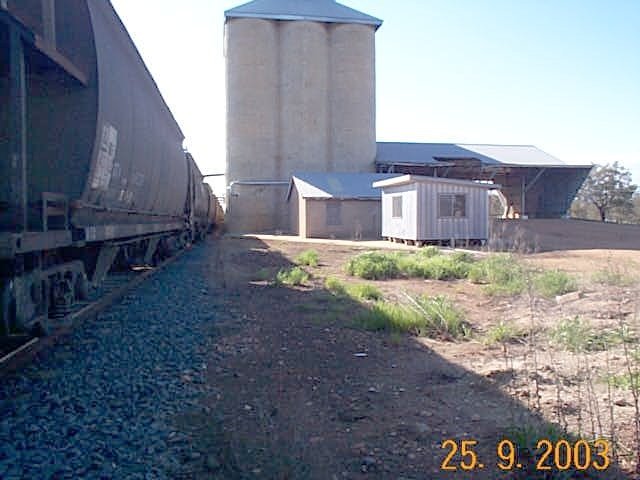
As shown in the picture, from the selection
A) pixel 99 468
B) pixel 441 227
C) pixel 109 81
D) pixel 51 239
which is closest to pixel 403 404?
pixel 99 468

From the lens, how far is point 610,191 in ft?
208

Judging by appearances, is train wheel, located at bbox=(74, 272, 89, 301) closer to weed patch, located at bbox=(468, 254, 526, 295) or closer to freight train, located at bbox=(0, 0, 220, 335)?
freight train, located at bbox=(0, 0, 220, 335)

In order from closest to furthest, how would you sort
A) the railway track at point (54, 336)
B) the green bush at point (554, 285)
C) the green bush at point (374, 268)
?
1. the railway track at point (54, 336)
2. the green bush at point (554, 285)
3. the green bush at point (374, 268)

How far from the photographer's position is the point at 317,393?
5219mm

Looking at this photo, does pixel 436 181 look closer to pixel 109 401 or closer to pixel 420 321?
pixel 420 321

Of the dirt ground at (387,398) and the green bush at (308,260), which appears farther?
the green bush at (308,260)

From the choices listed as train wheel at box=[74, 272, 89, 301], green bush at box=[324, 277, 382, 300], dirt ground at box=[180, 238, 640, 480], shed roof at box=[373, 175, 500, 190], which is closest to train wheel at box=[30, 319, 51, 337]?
train wheel at box=[74, 272, 89, 301]

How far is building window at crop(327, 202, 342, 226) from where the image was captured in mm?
34688

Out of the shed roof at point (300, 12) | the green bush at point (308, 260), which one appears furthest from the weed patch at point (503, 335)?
the shed roof at point (300, 12)

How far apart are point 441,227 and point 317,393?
19637mm

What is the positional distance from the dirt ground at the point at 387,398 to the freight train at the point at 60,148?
6.19ft

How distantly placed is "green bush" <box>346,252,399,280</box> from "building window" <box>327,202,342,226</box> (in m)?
19.2

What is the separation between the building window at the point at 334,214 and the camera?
114 ft

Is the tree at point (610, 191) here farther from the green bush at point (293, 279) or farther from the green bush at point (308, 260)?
the green bush at point (293, 279)
